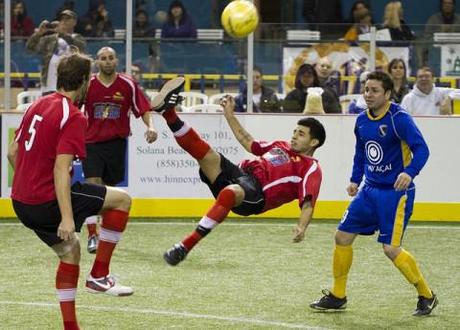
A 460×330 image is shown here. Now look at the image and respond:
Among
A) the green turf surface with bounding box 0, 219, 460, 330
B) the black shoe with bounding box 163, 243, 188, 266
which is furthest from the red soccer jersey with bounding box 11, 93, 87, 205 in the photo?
the black shoe with bounding box 163, 243, 188, 266

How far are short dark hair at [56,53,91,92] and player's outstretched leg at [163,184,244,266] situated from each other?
5.88 feet

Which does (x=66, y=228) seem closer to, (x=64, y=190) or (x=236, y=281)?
(x=64, y=190)

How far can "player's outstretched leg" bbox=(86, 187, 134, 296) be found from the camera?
27.7ft

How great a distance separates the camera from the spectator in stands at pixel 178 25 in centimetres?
1730

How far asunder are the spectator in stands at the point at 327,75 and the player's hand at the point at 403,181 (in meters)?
6.58

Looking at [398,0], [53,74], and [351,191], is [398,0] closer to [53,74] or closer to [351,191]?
[53,74]

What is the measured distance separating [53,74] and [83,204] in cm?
755

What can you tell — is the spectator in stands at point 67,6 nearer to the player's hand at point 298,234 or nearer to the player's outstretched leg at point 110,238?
the player's hand at point 298,234

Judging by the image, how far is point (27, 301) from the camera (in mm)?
9734

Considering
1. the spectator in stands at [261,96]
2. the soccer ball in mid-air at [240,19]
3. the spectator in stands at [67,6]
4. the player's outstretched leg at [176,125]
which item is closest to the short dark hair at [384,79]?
the player's outstretched leg at [176,125]

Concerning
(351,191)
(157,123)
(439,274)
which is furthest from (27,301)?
(157,123)

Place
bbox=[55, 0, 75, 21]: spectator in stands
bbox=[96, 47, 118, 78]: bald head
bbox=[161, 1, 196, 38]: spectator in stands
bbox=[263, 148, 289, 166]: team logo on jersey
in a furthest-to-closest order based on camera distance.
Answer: bbox=[55, 0, 75, 21]: spectator in stands → bbox=[161, 1, 196, 38]: spectator in stands → bbox=[96, 47, 118, 78]: bald head → bbox=[263, 148, 289, 166]: team logo on jersey

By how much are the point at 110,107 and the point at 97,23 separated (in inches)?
229

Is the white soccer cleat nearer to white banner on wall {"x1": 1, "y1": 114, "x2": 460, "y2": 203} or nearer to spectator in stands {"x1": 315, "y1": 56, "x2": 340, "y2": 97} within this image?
white banner on wall {"x1": 1, "y1": 114, "x2": 460, "y2": 203}
